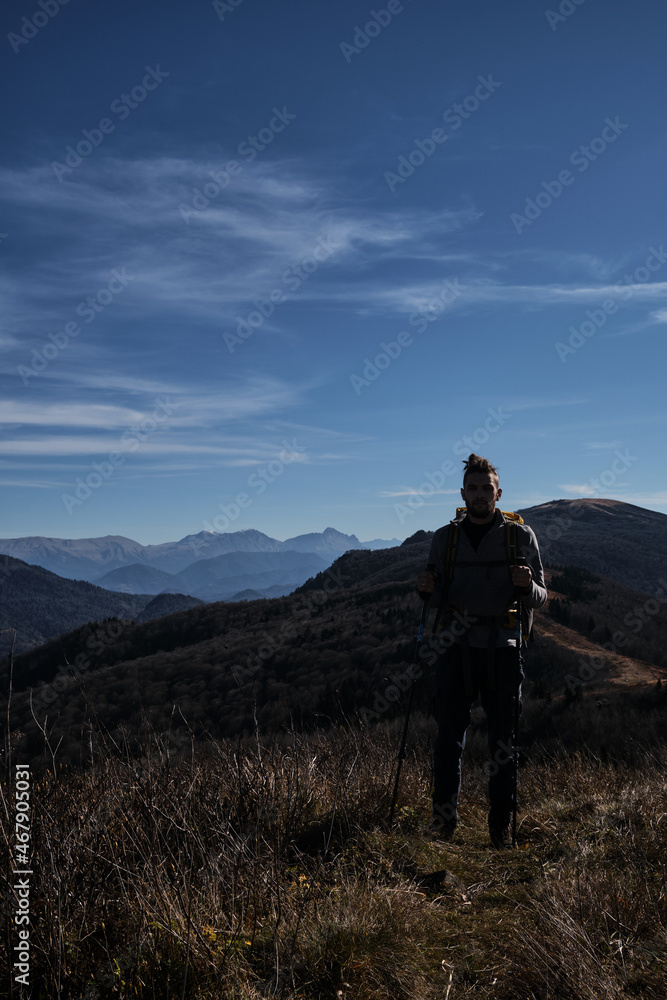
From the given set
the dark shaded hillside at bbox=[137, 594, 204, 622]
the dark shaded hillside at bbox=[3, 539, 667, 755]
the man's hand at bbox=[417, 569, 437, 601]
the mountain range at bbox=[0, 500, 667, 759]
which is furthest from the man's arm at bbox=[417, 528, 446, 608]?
the dark shaded hillside at bbox=[137, 594, 204, 622]

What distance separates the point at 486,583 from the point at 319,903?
2.42 m

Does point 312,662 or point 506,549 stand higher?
point 506,549

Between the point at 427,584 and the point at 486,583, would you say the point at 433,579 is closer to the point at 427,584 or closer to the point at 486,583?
the point at 427,584

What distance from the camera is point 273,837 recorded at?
387 cm

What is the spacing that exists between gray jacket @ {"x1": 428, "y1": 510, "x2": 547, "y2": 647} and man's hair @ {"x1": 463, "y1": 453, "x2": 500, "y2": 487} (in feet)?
1.04

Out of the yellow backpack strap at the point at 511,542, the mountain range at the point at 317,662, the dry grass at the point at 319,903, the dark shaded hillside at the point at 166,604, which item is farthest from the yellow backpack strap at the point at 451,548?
the dark shaded hillside at the point at 166,604

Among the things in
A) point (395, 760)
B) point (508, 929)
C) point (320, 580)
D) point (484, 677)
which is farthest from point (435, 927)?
point (320, 580)

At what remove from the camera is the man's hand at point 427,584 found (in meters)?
4.55

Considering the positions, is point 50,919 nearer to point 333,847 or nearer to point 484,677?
point 333,847

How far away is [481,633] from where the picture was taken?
4.52m

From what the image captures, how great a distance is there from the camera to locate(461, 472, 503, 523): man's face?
457 centimetres

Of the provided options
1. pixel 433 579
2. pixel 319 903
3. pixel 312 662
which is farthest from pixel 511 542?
pixel 312 662

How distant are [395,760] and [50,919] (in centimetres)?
335

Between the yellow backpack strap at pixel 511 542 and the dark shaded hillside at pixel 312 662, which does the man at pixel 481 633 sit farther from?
the dark shaded hillside at pixel 312 662
